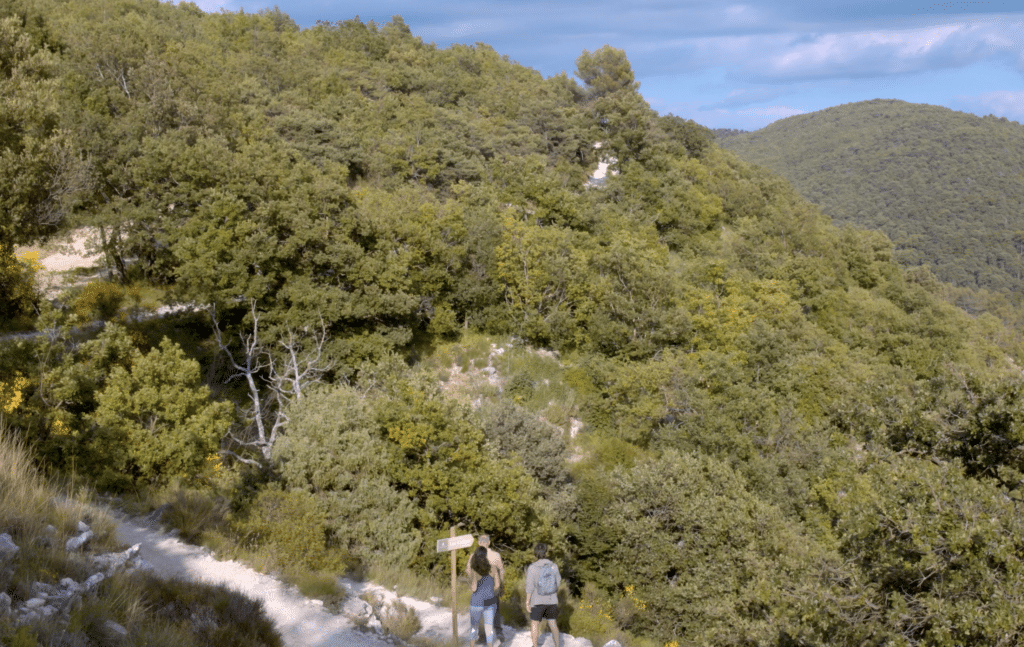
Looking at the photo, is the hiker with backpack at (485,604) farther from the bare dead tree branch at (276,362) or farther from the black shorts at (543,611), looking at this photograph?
the bare dead tree branch at (276,362)

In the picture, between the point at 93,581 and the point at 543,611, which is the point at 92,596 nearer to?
the point at 93,581

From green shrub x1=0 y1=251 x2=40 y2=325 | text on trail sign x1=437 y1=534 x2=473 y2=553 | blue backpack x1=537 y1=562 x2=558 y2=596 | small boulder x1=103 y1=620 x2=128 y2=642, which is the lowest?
blue backpack x1=537 y1=562 x2=558 y2=596

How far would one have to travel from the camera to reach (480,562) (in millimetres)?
8305

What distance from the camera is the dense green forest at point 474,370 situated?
8773mm

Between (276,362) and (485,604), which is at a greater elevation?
(276,362)

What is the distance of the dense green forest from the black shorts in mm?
2767

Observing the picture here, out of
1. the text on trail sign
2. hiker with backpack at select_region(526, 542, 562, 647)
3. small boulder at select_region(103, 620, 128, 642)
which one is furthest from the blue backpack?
small boulder at select_region(103, 620, 128, 642)

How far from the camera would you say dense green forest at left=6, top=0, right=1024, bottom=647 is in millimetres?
8773

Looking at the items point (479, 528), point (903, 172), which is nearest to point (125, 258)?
point (479, 528)

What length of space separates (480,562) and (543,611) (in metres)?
1.03

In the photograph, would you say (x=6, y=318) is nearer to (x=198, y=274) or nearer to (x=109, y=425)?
(x=198, y=274)

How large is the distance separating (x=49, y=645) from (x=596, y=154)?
57.9 metres

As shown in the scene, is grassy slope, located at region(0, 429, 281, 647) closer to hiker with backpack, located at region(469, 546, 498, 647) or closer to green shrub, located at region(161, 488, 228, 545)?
green shrub, located at region(161, 488, 228, 545)

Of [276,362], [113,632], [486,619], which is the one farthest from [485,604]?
[276,362]
